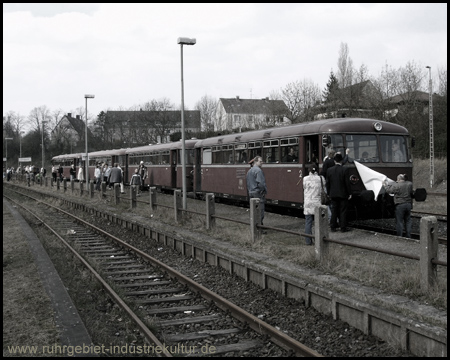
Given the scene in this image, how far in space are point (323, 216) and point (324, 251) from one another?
0.58m

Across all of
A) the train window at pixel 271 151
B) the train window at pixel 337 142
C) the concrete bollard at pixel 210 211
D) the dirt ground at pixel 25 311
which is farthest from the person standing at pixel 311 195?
the train window at pixel 271 151

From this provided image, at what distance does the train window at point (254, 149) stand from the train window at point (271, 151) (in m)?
0.45

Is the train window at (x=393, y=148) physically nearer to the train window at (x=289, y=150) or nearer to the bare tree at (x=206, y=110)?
the train window at (x=289, y=150)

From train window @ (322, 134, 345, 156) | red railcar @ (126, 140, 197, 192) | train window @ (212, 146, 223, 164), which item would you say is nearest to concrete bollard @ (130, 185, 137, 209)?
train window @ (212, 146, 223, 164)

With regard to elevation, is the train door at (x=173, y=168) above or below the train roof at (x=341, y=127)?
below

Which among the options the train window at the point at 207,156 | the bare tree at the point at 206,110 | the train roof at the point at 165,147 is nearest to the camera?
the train window at the point at 207,156

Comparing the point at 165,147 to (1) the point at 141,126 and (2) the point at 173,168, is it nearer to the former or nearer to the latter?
(2) the point at 173,168

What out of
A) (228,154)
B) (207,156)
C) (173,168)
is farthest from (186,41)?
(173,168)

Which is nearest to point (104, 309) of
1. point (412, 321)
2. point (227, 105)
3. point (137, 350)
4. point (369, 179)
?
point (137, 350)

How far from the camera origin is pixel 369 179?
12258 mm

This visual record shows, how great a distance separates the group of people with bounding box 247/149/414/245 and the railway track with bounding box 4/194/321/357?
2.96m

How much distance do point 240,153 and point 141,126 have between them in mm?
55484

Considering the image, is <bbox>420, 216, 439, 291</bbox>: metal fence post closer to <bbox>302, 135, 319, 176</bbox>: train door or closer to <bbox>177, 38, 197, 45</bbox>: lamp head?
<bbox>302, 135, 319, 176</bbox>: train door

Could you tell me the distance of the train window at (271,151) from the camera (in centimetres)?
1644
